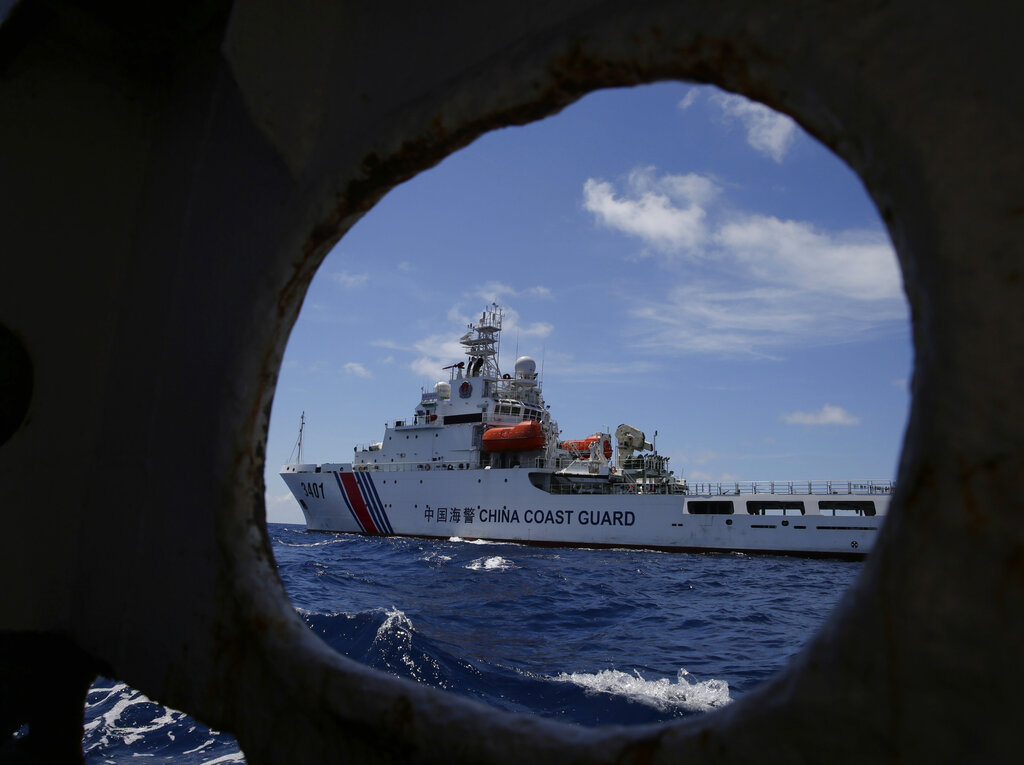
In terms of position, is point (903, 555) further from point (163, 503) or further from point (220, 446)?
point (163, 503)

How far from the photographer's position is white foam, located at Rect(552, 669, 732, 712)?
395 centimetres

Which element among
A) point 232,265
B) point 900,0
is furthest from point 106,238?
point 900,0

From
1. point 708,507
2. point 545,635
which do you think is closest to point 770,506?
point 708,507

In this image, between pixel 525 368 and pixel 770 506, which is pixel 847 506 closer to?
pixel 770 506

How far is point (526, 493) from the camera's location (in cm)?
1947

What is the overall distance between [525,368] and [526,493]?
5972mm

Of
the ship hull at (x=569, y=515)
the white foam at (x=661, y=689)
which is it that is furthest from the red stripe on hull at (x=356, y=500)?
the white foam at (x=661, y=689)

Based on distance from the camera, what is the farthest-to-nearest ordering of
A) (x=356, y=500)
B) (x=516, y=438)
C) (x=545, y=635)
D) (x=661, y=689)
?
1. (x=356, y=500)
2. (x=516, y=438)
3. (x=545, y=635)
4. (x=661, y=689)

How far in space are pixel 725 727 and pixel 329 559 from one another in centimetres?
1400

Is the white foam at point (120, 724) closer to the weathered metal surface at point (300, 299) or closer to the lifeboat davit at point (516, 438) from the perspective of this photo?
the weathered metal surface at point (300, 299)

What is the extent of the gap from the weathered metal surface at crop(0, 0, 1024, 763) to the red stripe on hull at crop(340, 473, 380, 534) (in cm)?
2142

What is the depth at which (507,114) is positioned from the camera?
36.4 inches

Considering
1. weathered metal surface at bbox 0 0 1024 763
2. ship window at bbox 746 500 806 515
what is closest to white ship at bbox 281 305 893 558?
ship window at bbox 746 500 806 515

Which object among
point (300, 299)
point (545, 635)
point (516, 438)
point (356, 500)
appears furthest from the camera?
point (356, 500)
